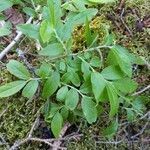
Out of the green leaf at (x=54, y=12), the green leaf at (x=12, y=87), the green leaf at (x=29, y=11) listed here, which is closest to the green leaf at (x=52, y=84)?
the green leaf at (x=12, y=87)

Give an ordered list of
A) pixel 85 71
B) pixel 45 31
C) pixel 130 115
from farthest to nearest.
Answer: pixel 130 115 → pixel 85 71 → pixel 45 31

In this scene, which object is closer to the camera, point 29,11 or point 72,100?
point 72,100

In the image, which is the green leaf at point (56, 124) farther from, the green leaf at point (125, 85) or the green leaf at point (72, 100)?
the green leaf at point (125, 85)

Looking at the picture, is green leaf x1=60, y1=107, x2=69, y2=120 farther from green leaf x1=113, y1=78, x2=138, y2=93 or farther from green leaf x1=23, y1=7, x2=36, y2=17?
green leaf x1=23, y1=7, x2=36, y2=17

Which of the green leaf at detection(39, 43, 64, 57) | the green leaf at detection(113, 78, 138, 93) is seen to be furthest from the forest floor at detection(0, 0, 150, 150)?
the green leaf at detection(39, 43, 64, 57)

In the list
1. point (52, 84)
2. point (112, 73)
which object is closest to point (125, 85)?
point (112, 73)

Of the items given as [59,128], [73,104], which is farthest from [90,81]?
[59,128]

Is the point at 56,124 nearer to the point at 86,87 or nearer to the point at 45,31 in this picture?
the point at 86,87

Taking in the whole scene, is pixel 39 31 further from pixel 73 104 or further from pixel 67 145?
pixel 67 145
